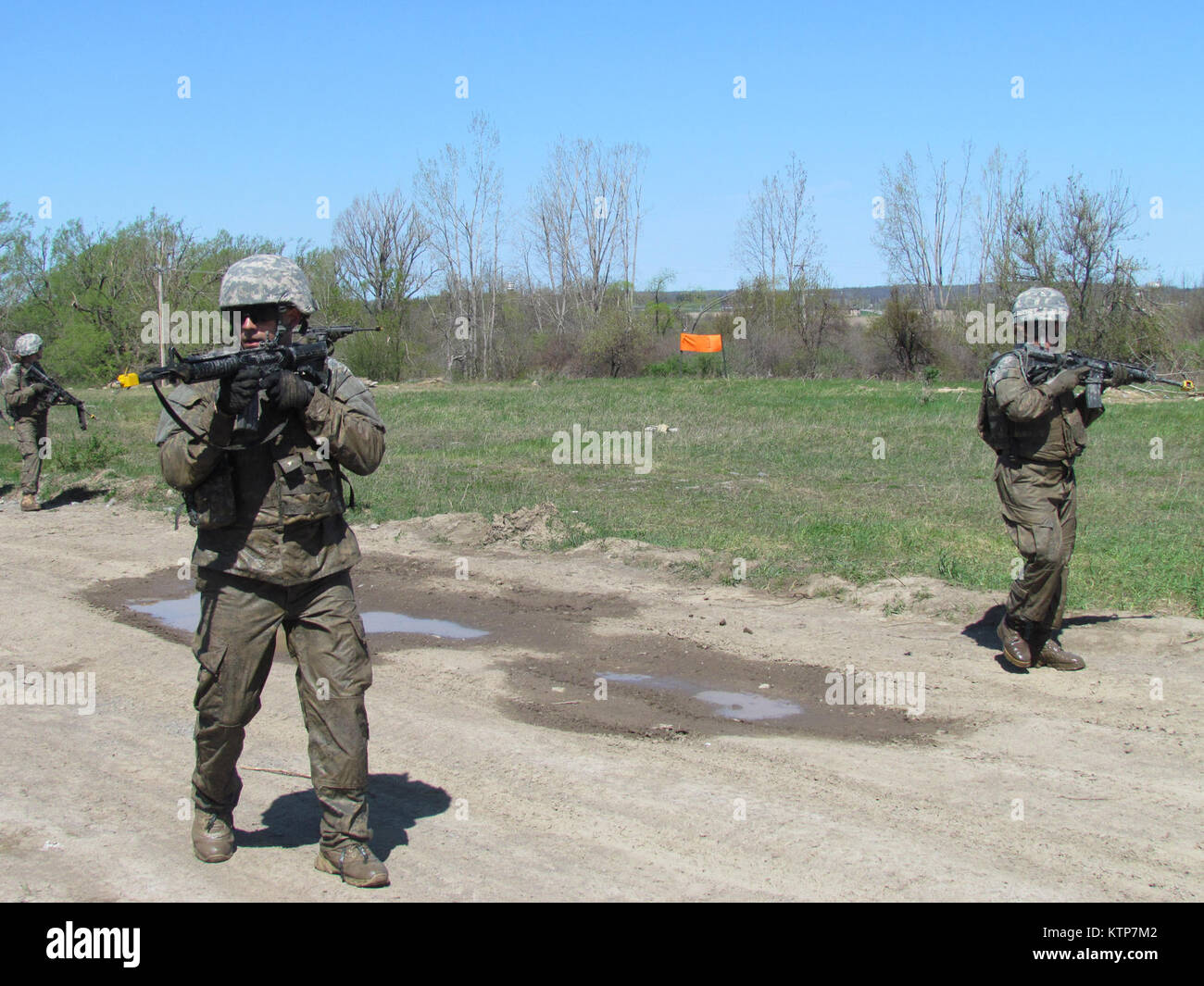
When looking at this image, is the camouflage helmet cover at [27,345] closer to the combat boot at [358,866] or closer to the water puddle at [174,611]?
the water puddle at [174,611]

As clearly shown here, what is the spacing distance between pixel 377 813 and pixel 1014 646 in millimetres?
4249

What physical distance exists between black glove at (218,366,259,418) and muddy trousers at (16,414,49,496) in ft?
39.3

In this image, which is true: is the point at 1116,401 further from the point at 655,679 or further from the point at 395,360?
the point at 395,360

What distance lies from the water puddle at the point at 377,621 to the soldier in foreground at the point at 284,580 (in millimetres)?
4060

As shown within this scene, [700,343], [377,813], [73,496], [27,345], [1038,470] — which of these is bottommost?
[377,813]

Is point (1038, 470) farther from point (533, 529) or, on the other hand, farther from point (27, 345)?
point (27, 345)

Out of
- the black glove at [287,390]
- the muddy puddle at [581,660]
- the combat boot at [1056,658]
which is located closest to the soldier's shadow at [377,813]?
the muddy puddle at [581,660]

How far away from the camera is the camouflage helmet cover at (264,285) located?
4160mm

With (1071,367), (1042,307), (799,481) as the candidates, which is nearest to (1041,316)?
(1042,307)

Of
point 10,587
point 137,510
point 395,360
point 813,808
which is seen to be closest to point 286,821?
point 813,808

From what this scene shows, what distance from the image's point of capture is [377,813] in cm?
480
